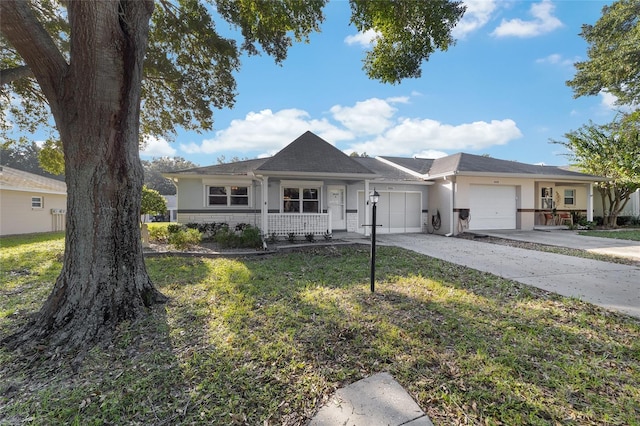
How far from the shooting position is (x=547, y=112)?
583 inches

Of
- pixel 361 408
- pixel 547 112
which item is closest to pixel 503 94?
pixel 547 112

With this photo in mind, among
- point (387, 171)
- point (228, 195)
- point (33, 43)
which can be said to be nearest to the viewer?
point (33, 43)

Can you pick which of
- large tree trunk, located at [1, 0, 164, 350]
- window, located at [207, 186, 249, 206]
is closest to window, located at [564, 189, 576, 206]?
window, located at [207, 186, 249, 206]

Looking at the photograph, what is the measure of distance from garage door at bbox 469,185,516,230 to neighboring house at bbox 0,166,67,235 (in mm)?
21787

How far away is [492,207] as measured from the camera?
13891mm

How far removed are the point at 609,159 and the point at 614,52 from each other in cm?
923

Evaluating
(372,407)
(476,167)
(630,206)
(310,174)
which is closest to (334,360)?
(372,407)

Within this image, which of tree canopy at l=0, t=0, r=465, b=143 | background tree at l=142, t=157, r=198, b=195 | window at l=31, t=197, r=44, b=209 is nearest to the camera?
tree canopy at l=0, t=0, r=465, b=143

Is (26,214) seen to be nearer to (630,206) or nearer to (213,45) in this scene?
(213,45)

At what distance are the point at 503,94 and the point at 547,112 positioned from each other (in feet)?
15.2

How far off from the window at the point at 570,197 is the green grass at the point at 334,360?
49.0ft

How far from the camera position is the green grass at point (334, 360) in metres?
2.31

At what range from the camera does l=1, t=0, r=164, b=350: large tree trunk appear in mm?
3645

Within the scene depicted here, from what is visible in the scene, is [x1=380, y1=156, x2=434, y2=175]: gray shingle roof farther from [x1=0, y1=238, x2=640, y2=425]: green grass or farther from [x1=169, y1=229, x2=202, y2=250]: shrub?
[x1=169, y1=229, x2=202, y2=250]: shrub
